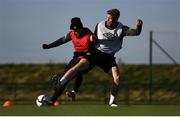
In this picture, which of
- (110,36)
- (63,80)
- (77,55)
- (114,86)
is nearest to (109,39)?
(110,36)

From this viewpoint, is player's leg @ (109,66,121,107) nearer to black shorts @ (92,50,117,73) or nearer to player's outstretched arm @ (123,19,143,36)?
black shorts @ (92,50,117,73)

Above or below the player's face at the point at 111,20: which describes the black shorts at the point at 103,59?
below

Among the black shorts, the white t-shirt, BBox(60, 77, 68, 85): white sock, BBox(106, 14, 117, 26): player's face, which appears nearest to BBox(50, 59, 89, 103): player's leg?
BBox(60, 77, 68, 85): white sock

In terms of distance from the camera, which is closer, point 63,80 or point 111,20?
point 63,80

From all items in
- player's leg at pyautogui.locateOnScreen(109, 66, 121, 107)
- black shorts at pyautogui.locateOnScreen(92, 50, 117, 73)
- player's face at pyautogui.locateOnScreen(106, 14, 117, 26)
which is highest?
player's face at pyautogui.locateOnScreen(106, 14, 117, 26)

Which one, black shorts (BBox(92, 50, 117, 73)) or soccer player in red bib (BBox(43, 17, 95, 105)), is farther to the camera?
black shorts (BBox(92, 50, 117, 73))

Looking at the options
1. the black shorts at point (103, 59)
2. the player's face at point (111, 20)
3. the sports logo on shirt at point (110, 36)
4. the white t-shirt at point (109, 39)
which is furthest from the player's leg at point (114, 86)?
the player's face at point (111, 20)

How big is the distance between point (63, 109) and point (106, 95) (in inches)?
373

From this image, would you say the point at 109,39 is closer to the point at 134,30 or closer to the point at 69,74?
the point at 134,30

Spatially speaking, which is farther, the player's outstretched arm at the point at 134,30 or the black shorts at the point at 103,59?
the black shorts at the point at 103,59

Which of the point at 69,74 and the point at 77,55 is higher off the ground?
the point at 77,55

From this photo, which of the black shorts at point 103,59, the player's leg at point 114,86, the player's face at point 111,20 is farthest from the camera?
the black shorts at point 103,59

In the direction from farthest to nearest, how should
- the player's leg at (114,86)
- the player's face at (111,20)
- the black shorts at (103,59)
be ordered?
1. the black shorts at (103,59)
2. the player's face at (111,20)
3. the player's leg at (114,86)

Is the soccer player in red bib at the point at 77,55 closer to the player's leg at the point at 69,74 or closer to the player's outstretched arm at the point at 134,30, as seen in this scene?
the player's leg at the point at 69,74
